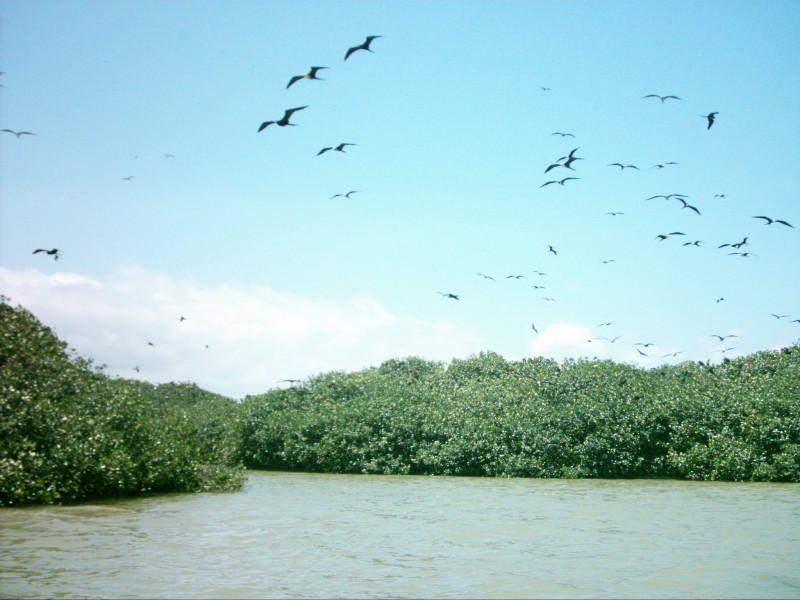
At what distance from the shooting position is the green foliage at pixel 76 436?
1485cm

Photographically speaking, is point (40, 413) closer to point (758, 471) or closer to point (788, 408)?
point (758, 471)

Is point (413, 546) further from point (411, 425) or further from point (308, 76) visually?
point (411, 425)

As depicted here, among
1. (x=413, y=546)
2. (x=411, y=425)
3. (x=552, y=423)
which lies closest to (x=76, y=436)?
(x=413, y=546)

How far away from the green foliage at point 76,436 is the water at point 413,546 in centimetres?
70

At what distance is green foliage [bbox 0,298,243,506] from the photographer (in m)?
14.9

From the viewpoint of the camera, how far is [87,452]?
15.3 m

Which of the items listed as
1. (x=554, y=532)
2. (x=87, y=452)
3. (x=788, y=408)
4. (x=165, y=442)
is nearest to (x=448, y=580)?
(x=554, y=532)

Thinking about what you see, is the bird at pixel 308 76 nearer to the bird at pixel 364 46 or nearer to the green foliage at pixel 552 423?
the bird at pixel 364 46

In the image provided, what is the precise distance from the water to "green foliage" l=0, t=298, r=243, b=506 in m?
0.70

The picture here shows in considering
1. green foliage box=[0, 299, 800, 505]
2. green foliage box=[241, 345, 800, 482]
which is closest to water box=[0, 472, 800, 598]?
green foliage box=[0, 299, 800, 505]

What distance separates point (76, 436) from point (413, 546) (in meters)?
8.20

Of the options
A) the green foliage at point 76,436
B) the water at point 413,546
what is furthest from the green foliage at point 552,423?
the green foliage at point 76,436

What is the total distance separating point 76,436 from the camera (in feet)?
50.8

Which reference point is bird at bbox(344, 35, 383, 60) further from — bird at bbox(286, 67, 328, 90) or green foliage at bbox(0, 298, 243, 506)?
green foliage at bbox(0, 298, 243, 506)
